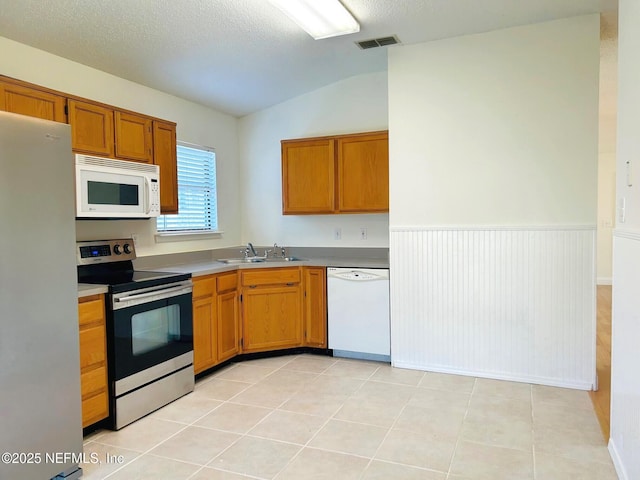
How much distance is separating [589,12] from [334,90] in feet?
7.43

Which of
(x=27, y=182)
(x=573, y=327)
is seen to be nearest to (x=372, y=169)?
(x=573, y=327)

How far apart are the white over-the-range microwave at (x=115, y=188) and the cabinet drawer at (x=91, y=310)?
576 mm

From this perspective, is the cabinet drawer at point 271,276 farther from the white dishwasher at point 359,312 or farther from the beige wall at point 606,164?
the beige wall at point 606,164

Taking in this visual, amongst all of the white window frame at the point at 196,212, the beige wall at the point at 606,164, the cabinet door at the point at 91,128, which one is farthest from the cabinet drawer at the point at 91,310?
the beige wall at the point at 606,164

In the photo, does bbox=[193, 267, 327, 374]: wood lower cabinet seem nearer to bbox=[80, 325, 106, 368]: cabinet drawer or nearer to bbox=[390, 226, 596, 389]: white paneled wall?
bbox=[390, 226, 596, 389]: white paneled wall

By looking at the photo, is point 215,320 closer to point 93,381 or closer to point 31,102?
point 93,381

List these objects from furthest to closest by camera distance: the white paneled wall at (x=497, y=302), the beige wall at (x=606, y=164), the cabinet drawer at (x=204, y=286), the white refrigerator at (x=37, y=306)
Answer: the beige wall at (x=606, y=164)
the cabinet drawer at (x=204, y=286)
the white paneled wall at (x=497, y=302)
the white refrigerator at (x=37, y=306)

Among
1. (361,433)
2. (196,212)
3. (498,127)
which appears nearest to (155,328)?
(361,433)

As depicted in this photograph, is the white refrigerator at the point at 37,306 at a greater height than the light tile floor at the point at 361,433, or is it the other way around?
the white refrigerator at the point at 37,306

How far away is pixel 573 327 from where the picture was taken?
332 cm

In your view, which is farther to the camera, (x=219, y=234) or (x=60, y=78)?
(x=219, y=234)

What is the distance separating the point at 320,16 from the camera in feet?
9.87

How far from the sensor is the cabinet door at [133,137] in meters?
3.23

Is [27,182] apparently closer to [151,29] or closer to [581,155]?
[151,29]
